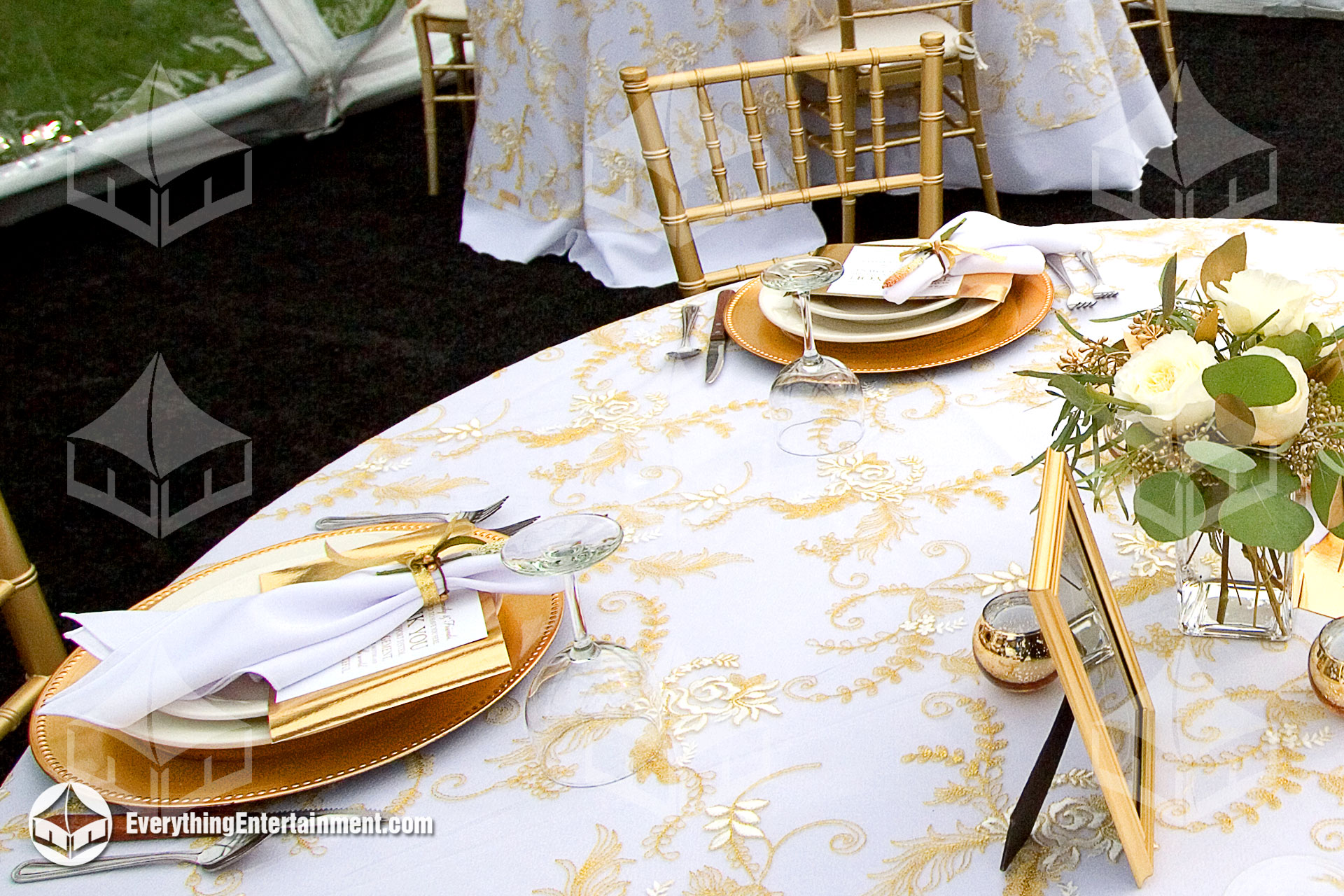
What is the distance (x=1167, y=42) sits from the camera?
12.9ft

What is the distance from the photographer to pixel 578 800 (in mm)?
674

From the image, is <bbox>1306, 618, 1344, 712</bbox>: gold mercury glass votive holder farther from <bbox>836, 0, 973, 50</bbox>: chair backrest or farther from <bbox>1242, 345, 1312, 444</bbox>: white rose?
<bbox>836, 0, 973, 50</bbox>: chair backrest

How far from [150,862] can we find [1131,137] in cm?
361

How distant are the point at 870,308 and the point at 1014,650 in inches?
19.3

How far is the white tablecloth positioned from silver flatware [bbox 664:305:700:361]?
1976mm

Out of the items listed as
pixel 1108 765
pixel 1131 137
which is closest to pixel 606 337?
pixel 1108 765

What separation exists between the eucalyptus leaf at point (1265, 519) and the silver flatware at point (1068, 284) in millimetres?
547

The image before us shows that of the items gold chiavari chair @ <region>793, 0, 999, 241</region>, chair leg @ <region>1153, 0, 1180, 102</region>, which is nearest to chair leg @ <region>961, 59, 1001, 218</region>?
gold chiavari chair @ <region>793, 0, 999, 241</region>

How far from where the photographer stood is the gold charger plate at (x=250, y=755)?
69 centimetres

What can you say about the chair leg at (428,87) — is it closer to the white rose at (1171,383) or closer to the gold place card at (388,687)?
the gold place card at (388,687)

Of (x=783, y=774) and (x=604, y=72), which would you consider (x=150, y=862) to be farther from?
(x=604, y=72)

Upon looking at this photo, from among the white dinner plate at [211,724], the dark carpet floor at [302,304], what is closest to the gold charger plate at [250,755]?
the white dinner plate at [211,724]

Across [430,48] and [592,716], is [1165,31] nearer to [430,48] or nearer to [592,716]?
[430,48]

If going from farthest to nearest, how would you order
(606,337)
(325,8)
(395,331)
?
1. (325,8)
2. (395,331)
3. (606,337)
